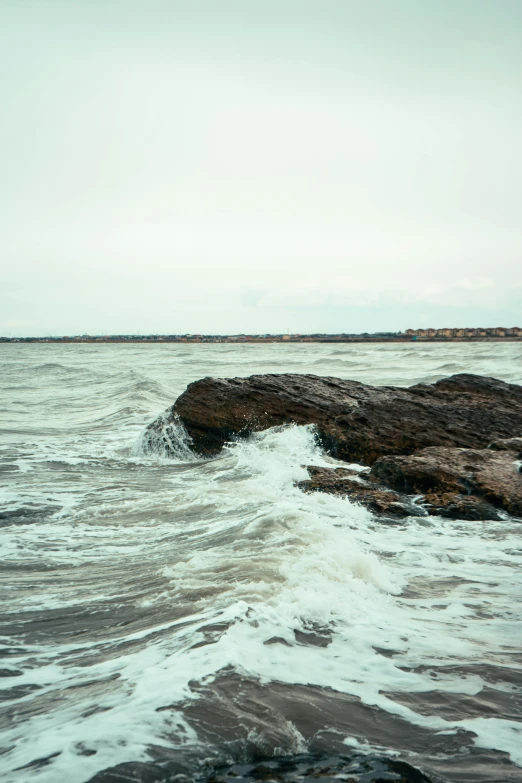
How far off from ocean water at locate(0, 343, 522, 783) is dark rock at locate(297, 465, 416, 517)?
19 cm

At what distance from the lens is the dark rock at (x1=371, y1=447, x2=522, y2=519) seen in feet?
19.7

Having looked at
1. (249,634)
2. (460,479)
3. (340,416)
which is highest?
(340,416)

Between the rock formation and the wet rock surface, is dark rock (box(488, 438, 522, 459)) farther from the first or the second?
the wet rock surface

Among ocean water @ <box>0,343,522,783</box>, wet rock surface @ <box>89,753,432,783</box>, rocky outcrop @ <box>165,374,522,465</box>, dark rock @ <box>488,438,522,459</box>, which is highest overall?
rocky outcrop @ <box>165,374,522,465</box>

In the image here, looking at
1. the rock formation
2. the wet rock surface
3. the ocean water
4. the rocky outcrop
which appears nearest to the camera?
the wet rock surface

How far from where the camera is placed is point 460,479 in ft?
21.0

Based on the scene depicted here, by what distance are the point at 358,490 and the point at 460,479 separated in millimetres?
1179

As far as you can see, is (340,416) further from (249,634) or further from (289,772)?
(289,772)

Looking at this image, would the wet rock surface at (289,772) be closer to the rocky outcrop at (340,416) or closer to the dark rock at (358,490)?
the dark rock at (358,490)

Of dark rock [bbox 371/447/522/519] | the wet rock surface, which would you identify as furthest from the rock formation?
the wet rock surface

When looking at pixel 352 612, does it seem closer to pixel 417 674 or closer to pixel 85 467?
pixel 417 674

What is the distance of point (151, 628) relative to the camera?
3350 millimetres

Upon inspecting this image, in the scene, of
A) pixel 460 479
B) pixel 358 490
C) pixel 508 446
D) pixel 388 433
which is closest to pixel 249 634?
pixel 358 490

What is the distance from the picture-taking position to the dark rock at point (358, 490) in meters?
5.98
